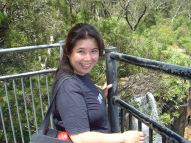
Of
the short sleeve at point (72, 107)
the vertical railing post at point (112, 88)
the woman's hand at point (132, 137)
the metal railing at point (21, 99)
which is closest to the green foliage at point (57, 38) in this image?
the metal railing at point (21, 99)

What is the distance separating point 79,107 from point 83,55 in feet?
1.11

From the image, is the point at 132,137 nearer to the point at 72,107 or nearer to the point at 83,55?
the point at 72,107

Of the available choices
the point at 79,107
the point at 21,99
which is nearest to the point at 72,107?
the point at 79,107

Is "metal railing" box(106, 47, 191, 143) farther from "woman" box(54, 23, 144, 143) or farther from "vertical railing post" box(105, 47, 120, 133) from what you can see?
"woman" box(54, 23, 144, 143)

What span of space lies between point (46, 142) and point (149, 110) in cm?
951

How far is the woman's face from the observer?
6.57 ft

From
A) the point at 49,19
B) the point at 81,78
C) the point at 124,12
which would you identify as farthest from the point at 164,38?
the point at 81,78

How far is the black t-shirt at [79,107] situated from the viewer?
181 centimetres

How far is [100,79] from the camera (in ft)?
31.2

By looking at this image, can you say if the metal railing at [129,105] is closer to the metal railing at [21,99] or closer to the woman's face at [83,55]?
the woman's face at [83,55]

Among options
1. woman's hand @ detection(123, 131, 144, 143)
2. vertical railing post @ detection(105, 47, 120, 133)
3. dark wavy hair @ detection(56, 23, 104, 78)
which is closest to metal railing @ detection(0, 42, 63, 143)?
vertical railing post @ detection(105, 47, 120, 133)

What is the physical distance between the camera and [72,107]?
183cm

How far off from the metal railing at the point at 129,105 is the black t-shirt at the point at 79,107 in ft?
0.93

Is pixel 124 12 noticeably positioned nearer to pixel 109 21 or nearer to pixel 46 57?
pixel 109 21
